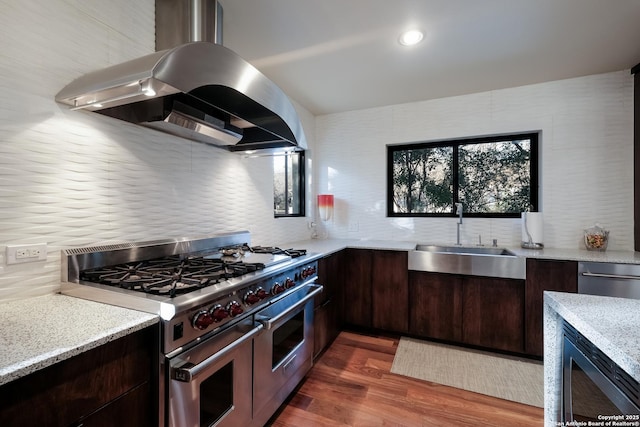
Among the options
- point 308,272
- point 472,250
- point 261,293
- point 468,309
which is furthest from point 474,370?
point 261,293

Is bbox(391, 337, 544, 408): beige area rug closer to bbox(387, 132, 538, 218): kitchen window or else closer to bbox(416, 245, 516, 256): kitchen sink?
bbox(416, 245, 516, 256): kitchen sink

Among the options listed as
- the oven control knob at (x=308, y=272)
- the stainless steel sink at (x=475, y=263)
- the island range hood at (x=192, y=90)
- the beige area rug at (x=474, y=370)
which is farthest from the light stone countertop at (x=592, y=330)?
the island range hood at (x=192, y=90)

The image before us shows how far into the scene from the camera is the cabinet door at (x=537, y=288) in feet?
7.30

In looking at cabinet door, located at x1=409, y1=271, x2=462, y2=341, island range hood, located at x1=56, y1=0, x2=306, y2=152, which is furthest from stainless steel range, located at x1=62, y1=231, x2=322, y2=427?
cabinet door, located at x1=409, y1=271, x2=462, y2=341

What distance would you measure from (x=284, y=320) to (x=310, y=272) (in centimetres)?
45

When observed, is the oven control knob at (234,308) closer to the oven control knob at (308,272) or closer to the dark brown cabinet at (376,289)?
the oven control knob at (308,272)

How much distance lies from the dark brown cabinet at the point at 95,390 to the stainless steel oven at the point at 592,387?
55.0 inches

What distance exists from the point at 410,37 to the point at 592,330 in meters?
1.96

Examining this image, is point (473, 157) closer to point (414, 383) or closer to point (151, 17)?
point (414, 383)

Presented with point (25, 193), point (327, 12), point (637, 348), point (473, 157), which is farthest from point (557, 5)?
point (25, 193)

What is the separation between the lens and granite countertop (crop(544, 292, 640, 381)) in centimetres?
75

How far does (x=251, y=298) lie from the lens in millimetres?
1372

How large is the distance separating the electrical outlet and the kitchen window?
2982 millimetres

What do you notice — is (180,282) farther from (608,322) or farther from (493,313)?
(493,313)
